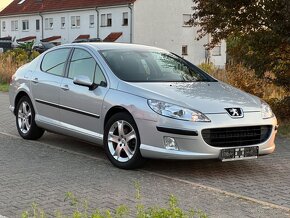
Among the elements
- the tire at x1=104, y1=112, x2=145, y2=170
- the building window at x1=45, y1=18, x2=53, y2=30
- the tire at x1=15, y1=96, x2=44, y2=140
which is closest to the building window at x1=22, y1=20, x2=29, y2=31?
the building window at x1=45, y1=18, x2=53, y2=30

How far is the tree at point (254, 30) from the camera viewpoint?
10.3 meters

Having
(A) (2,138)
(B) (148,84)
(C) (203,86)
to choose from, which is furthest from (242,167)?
(A) (2,138)

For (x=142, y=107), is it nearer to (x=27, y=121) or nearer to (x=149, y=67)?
(x=149, y=67)

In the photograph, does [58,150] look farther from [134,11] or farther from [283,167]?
[134,11]

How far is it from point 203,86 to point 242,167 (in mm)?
1202

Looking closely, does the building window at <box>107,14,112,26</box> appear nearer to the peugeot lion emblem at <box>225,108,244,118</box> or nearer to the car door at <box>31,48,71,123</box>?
the car door at <box>31,48,71,123</box>

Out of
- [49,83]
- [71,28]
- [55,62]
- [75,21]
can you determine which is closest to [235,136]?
[49,83]

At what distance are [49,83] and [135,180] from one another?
260 cm

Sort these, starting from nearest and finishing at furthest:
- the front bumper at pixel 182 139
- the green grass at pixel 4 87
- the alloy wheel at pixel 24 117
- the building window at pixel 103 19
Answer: the front bumper at pixel 182 139 → the alloy wheel at pixel 24 117 → the green grass at pixel 4 87 → the building window at pixel 103 19

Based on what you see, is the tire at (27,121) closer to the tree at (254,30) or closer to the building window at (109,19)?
the tree at (254,30)

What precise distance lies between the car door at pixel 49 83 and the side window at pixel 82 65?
19cm

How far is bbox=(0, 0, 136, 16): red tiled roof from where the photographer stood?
171 feet

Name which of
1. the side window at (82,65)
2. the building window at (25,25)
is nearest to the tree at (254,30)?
the side window at (82,65)

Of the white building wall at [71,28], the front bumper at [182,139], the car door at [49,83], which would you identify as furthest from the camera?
the white building wall at [71,28]
